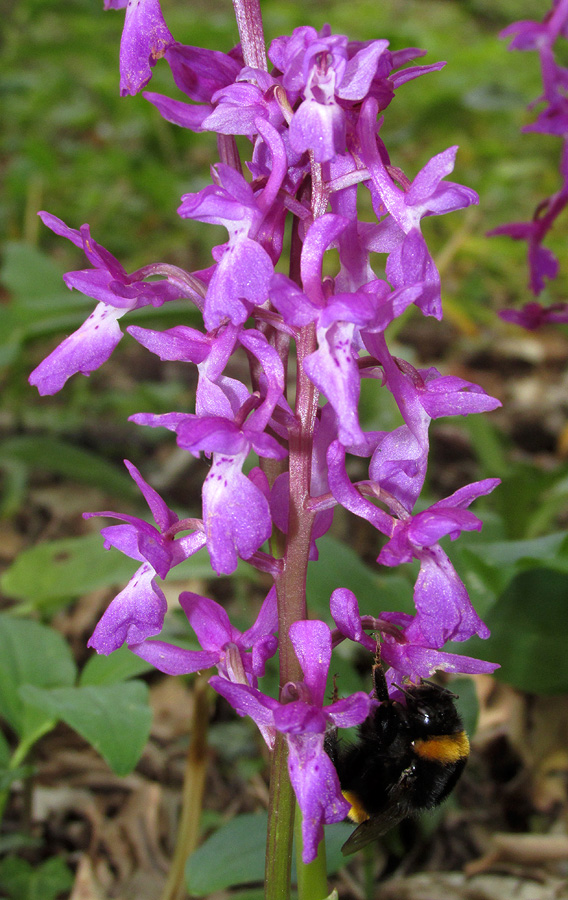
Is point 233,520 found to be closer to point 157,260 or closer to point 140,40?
point 140,40

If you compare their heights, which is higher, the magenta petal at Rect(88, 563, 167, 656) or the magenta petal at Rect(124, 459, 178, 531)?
the magenta petal at Rect(124, 459, 178, 531)

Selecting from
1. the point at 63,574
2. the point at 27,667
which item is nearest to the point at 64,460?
the point at 63,574

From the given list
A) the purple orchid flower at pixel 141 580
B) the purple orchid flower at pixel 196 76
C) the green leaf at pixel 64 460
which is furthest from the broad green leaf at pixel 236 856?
the green leaf at pixel 64 460

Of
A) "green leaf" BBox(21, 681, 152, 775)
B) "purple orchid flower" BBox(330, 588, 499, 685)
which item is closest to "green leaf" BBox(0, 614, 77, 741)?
"green leaf" BBox(21, 681, 152, 775)

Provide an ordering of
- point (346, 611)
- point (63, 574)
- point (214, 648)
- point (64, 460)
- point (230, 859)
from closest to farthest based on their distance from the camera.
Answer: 1. point (346, 611)
2. point (214, 648)
3. point (230, 859)
4. point (63, 574)
5. point (64, 460)

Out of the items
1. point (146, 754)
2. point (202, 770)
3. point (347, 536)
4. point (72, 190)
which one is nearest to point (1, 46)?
point (72, 190)

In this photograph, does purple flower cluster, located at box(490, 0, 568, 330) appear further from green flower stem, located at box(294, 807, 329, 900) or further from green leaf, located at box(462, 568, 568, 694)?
green flower stem, located at box(294, 807, 329, 900)
